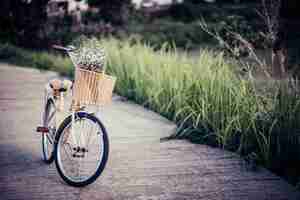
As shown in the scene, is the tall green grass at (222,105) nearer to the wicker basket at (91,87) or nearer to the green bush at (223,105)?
the green bush at (223,105)

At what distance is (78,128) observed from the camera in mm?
4332

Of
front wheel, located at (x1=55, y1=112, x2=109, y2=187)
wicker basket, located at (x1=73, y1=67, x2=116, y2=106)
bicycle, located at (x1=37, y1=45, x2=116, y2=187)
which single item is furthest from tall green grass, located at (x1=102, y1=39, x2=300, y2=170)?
wicker basket, located at (x1=73, y1=67, x2=116, y2=106)

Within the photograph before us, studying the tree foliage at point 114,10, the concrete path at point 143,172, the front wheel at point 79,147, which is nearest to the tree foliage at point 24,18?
the tree foliage at point 114,10

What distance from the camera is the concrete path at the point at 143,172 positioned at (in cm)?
434

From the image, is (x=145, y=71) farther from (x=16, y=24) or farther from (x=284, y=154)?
(x=16, y=24)

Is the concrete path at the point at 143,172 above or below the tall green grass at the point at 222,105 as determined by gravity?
below

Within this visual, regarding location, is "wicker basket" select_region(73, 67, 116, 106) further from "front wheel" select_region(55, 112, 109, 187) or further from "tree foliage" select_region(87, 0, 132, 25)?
"tree foliage" select_region(87, 0, 132, 25)

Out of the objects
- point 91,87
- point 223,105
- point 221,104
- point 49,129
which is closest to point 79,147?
point 91,87

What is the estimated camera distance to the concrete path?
434 centimetres

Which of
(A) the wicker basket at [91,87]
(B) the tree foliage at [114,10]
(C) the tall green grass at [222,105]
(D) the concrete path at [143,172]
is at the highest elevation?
(B) the tree foliage at [114,10]

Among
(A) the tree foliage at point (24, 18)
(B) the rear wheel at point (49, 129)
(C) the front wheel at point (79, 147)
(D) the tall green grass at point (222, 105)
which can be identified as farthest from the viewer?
(A) the tree foliage at point (24, 18)

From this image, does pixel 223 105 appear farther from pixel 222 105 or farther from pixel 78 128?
pixel 78 128

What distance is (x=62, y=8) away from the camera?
1872cm

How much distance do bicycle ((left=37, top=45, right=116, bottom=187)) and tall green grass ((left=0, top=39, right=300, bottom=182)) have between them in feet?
5.27
